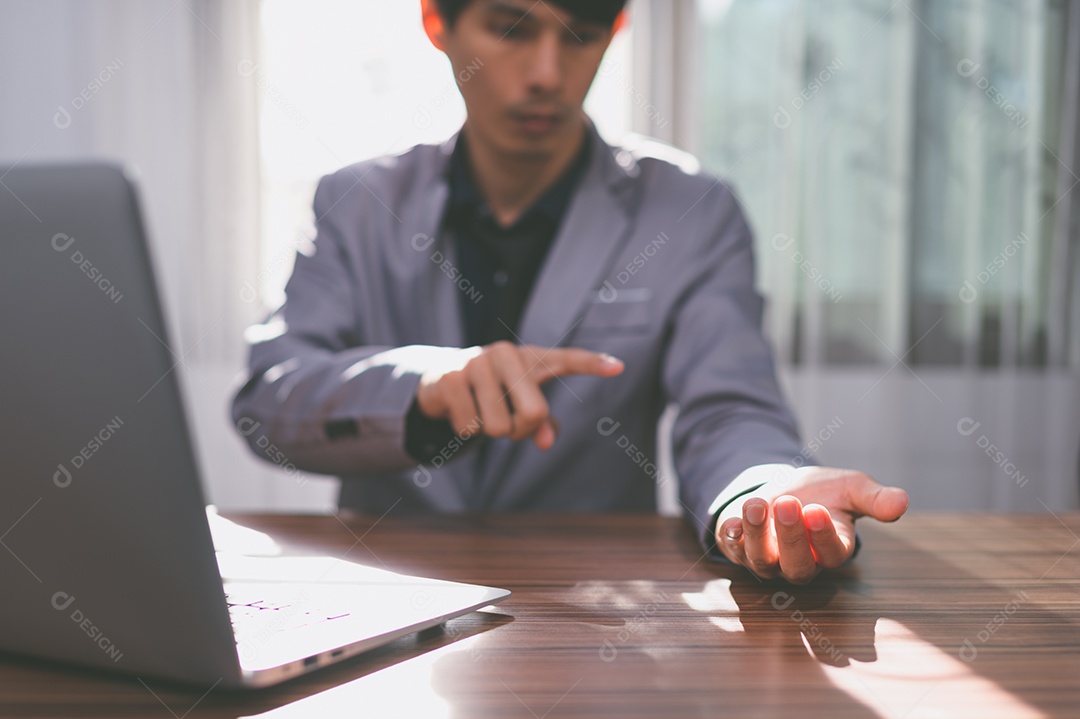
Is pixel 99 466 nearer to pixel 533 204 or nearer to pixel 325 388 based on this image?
pixel 325 388

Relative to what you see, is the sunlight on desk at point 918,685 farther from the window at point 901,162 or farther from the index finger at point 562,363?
the window at point 901,162

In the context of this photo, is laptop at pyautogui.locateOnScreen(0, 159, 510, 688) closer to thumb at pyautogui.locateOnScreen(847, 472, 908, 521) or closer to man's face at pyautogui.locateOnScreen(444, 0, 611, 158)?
thumb at pyautogui.locateOnScreen(847, 472, 908, 521)

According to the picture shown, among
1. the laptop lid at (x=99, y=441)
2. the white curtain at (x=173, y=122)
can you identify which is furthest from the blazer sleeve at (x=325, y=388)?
the white curtain at (x=173, y=122)

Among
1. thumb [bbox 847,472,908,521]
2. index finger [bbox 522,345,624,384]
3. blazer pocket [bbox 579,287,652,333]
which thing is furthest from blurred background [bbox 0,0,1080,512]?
thumb [bbox 847,472,908,521]

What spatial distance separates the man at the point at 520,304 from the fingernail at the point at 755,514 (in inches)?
9.9

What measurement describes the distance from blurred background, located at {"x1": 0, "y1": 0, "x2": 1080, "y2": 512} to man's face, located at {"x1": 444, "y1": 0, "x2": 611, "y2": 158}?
3.82 ft

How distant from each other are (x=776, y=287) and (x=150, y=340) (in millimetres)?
2102

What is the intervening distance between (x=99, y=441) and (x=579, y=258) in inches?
34.1

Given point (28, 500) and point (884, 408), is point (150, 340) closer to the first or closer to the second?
point (28, 500)

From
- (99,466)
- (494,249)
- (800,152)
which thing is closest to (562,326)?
(494,249)

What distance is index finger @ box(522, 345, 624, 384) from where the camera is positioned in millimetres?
799

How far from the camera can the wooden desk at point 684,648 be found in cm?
39

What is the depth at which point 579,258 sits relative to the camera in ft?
3.87

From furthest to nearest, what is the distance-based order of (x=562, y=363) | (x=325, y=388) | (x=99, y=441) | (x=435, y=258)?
(x=435, y=258) < (x=325, y=388) < (x=562, y=363) < (x=99, y=441)
